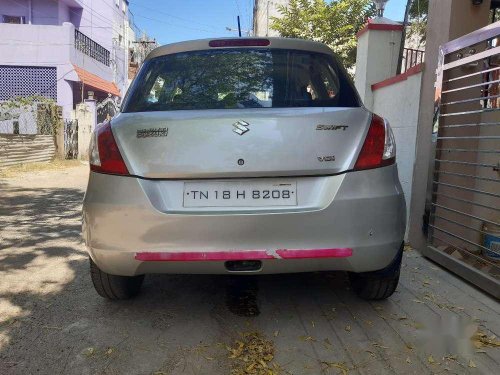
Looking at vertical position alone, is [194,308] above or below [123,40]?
below

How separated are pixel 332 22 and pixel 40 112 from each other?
11.0 m

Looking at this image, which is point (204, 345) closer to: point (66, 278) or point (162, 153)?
point (162, 153)

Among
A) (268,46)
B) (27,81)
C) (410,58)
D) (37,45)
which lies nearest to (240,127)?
(268,46)

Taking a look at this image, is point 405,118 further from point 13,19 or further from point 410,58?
point 13,19

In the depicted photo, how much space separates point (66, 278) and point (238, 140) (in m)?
2.16

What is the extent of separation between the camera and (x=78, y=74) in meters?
21.0

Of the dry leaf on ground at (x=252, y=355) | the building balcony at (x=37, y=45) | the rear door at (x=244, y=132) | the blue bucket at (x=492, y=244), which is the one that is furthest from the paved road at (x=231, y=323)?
the building balcony at (x=37, y=45)

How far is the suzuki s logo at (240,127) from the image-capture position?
258 centimetres

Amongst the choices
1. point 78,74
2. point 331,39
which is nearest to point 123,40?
point 78,74

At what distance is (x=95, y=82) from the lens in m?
23.6

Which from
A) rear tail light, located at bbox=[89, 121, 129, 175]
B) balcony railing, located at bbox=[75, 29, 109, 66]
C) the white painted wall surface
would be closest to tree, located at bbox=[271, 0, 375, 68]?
balcony railing, located at bbox=[75, 29, 109, 66]

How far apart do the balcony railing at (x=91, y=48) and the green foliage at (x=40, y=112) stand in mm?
6323

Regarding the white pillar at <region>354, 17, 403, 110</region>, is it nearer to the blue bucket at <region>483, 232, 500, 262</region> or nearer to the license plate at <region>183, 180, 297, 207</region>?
the blue bucket at <region>483, 232, 500, 262</region>

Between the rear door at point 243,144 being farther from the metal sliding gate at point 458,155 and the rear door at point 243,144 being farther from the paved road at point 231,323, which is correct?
the metal sliding gate at point 458,155
